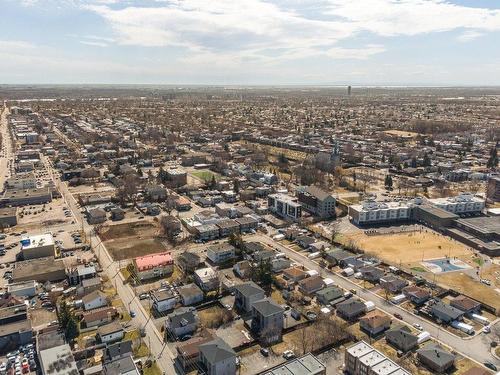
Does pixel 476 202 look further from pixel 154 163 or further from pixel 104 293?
pixel 154 163

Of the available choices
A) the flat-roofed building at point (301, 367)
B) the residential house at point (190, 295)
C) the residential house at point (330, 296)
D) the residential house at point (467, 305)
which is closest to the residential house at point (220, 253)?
the residential house at point (190, 295)

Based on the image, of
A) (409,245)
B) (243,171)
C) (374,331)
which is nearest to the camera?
(374,331)

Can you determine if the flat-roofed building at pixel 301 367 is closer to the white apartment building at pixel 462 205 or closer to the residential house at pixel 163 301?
the residential house at pixel 163 301

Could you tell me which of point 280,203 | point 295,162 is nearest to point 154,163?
point 295,162

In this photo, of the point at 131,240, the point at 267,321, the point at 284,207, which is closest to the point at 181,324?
the point at 267,321

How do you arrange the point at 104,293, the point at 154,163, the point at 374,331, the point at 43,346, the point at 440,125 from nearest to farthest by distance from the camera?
1. the point at 43,346
2. the point at 374,331
3. the point at 104,293
4. the point at 154,163
5. the point at 440,125

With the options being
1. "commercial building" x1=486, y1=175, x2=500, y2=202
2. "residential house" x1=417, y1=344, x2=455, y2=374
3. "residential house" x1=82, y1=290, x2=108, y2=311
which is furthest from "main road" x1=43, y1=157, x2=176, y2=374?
"commercial building" x1=486, y1=175, x2=500, y2=202

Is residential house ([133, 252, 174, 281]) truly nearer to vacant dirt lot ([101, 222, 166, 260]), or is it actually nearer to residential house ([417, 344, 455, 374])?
vacant dirt lot ([101, 222, 166, 260])

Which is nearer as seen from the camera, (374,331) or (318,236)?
(374,331)

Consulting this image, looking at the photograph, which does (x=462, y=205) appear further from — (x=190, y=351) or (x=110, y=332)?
(x=110, y=332)
